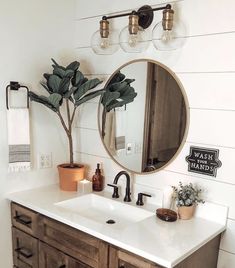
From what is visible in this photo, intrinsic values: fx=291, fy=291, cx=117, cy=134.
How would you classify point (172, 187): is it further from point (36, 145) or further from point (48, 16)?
point (48, 16)

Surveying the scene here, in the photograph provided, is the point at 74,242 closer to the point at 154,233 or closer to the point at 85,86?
the point at 154,233

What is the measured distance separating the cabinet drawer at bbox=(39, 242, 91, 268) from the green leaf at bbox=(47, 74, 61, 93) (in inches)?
38.1

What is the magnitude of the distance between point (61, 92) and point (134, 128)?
532mm

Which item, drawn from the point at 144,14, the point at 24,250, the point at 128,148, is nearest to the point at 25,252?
the point at 24,250

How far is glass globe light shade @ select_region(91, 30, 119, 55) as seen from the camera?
74.3 inches

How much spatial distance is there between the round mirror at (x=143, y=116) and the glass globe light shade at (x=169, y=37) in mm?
126

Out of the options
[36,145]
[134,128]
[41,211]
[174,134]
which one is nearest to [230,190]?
[174,134]

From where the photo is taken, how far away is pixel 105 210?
6.26 ft

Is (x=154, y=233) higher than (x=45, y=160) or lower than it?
lower

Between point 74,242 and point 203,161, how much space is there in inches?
33.0

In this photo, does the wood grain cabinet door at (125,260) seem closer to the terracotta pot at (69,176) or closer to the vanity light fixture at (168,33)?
the terracotta pot at (69,176)

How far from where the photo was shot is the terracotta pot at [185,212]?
1611mm

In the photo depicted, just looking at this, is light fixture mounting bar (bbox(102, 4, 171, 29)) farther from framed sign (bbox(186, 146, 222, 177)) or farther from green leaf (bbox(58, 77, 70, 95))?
framed sign (bbox(186, 146, 222, 177))

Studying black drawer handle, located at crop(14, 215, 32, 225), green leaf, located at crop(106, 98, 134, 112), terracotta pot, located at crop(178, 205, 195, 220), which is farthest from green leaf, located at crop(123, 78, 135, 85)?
black drawer handle, located at crop(14, 215, 32, 225)
